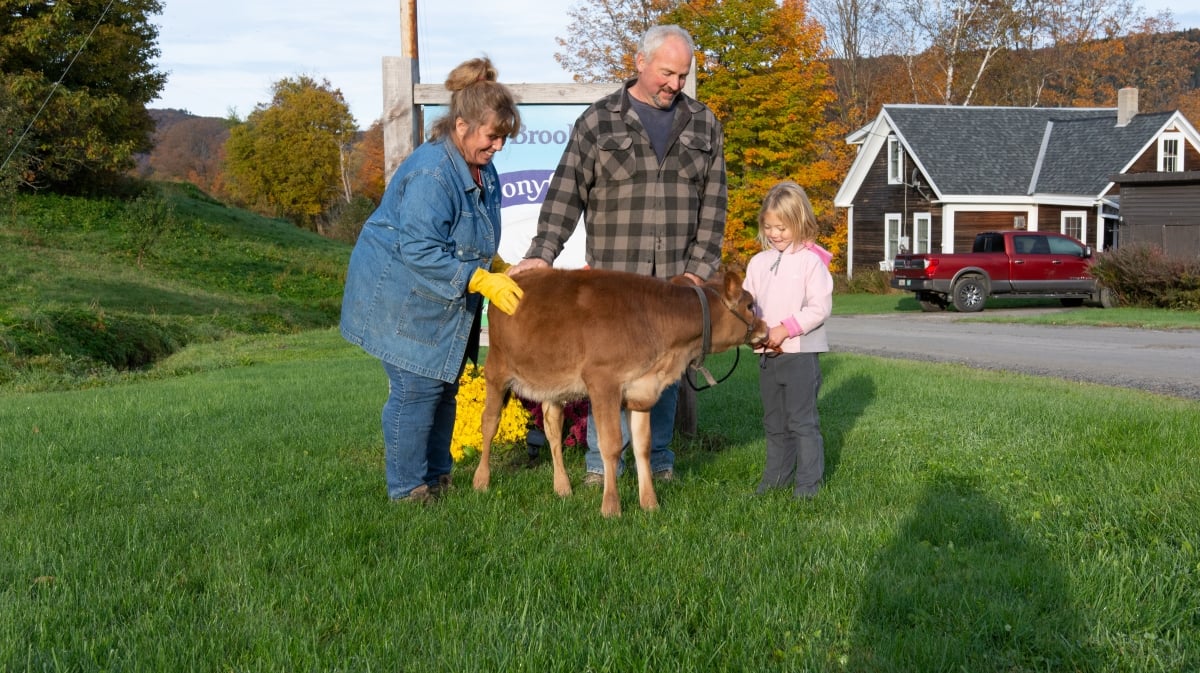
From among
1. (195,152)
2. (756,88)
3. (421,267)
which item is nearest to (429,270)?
(421,267)

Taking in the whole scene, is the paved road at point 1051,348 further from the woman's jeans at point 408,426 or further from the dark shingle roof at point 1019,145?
the dark shingle roof at point 1019,145

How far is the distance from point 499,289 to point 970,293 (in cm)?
2639

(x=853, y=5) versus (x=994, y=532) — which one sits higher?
(x=853, y=5)

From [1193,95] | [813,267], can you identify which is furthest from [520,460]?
[1193,95]

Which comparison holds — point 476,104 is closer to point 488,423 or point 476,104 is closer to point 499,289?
point 499,289

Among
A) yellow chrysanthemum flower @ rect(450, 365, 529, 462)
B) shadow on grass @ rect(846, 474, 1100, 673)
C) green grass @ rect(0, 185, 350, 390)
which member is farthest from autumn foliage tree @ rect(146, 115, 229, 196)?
shadow on grass @ rect(846, 474, 1100, 673)

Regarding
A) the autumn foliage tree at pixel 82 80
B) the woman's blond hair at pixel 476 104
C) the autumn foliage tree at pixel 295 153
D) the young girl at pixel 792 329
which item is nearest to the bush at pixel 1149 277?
the young girl at pixel 792 329

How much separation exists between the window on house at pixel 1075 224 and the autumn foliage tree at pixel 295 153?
Answer: 54451 mm

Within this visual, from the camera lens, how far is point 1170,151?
1540 inches

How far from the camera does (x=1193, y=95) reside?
6594 centimetres

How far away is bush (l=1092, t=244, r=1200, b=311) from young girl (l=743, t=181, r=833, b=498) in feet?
74.1

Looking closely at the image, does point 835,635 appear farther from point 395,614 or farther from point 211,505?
point 211,505

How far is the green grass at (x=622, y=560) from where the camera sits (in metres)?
3.43

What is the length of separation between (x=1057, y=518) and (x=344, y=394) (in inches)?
321
